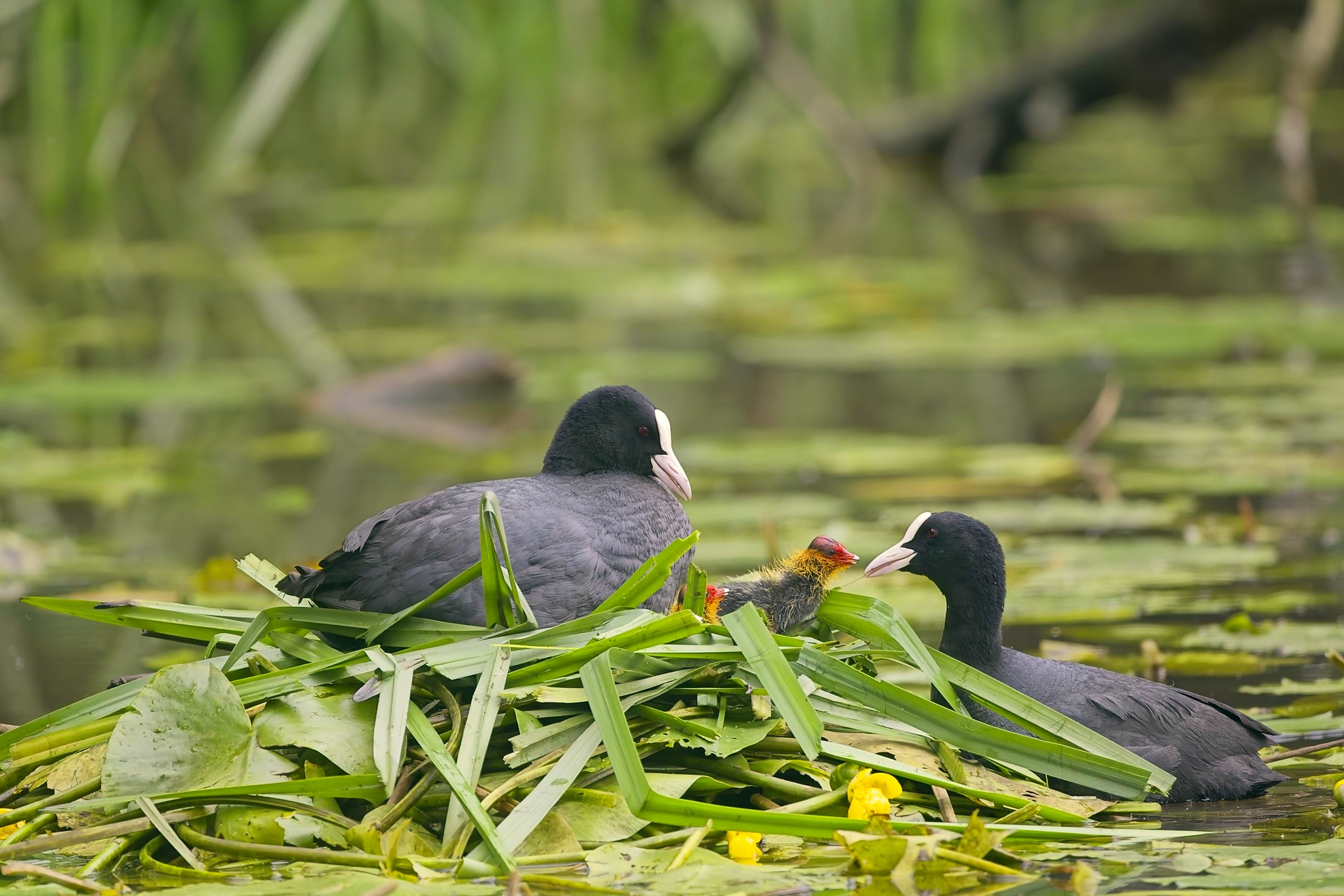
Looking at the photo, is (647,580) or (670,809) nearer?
(670,809)

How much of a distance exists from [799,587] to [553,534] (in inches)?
23.5

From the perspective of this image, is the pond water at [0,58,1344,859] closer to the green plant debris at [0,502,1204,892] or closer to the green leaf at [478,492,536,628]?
the green plant debris at [0,502,1204,892]

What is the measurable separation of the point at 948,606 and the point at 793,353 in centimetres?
599

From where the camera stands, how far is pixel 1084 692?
4355 mm

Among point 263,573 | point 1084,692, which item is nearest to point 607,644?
point 263,573

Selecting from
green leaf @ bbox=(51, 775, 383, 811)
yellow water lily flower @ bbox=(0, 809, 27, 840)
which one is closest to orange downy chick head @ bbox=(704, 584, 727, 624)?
green leaf @ bbox=(51, 775, 383, 811)

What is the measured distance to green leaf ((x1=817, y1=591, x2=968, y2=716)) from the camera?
404 cm

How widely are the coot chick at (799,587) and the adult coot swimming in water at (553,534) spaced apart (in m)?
0.20

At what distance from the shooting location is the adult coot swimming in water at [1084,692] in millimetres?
4207

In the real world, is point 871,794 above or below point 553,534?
below

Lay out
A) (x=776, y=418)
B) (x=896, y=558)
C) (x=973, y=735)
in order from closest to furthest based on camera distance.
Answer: (x=973, y=735), (x=896, y=558), (x=776, y=418)

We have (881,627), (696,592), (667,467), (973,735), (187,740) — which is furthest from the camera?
(667,467)

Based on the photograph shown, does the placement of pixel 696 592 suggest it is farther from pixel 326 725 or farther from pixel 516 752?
pixel 326 725

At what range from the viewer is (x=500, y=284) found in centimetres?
1205
